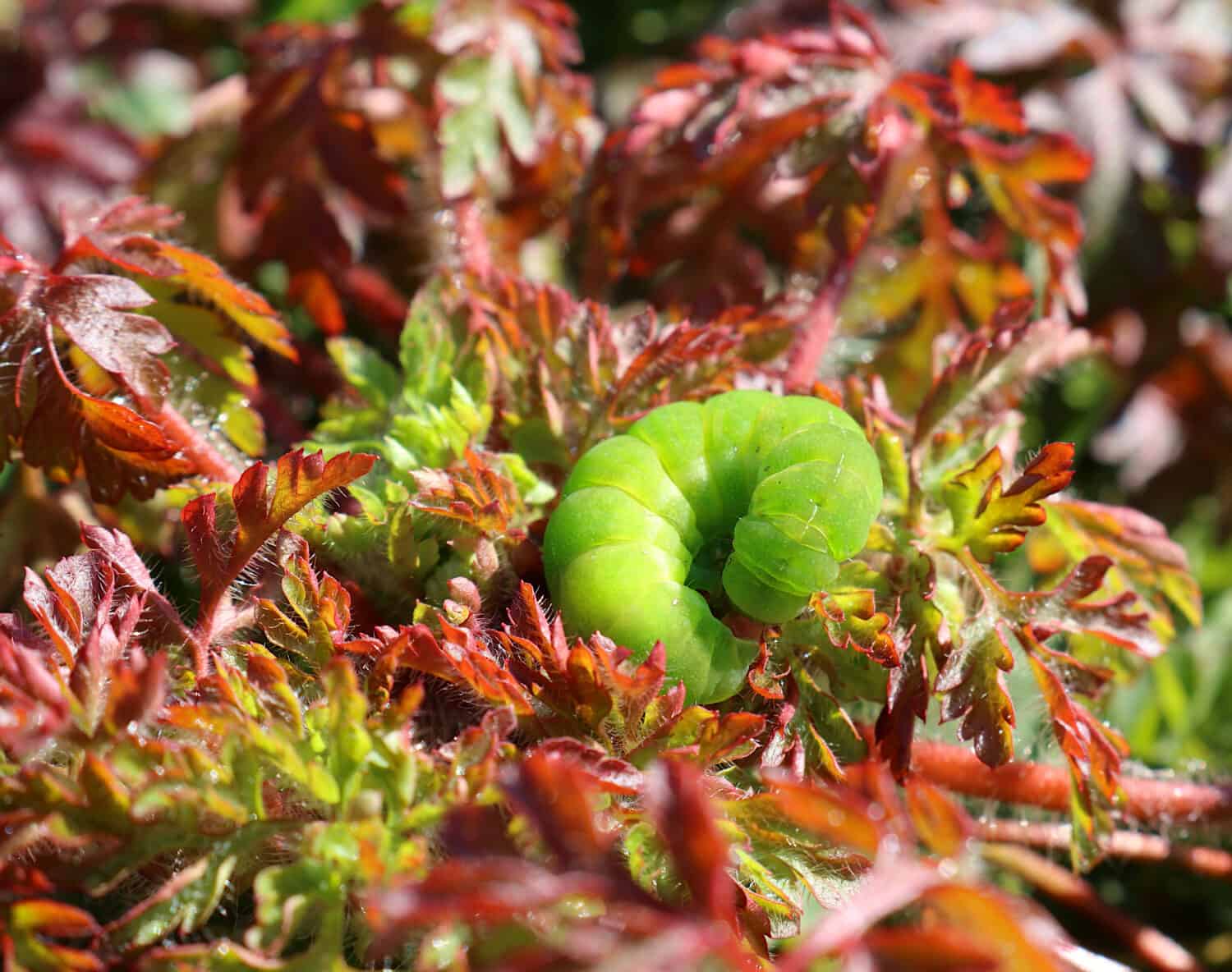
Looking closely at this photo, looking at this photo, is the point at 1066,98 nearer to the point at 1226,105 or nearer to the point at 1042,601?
the point at 1226,105

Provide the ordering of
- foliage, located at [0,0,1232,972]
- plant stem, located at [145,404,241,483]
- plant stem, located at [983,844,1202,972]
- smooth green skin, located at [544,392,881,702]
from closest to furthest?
foliage, located at [0,0,1232,972] < smooth green skin, located at [544,392,881,702] < plant stem, located at [145,404,241,483] < plant stem, located at [983,844,1202,972]

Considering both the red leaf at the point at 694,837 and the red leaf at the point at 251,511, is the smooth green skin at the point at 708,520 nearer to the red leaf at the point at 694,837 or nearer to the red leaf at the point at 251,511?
the red leaf at the point at 251,511

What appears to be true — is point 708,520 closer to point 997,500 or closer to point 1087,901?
point 997,500

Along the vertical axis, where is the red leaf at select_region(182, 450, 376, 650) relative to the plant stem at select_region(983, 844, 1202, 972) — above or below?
above

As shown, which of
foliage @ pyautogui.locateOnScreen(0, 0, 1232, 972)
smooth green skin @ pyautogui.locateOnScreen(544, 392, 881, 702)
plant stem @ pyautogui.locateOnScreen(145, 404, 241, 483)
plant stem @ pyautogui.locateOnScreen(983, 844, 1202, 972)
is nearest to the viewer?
foliage @ pyautogui.locateOnScreen(0, 0, 1232, 972)

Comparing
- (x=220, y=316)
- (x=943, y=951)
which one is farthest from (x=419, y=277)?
(x=943, y=951)

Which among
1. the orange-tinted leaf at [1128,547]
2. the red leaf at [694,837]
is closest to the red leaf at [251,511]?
the red leaf at [694,837]

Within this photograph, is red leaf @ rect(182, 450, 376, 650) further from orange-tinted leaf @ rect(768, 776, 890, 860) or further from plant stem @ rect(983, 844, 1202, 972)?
plant stem @ rect(983, 844, 1202, 972)

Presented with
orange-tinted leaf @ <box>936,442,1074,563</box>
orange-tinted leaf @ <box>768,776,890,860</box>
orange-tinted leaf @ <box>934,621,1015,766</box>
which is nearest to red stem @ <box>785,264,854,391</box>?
orange-tinted leaf @ <box>936,442,1074,563</box>
